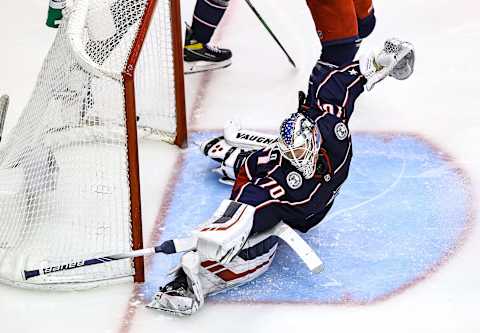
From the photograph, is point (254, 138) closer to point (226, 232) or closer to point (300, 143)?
point (300, 143)

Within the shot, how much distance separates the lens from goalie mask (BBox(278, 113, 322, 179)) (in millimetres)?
2543

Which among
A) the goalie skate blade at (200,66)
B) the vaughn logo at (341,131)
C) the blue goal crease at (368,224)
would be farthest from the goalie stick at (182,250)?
the goalie skate blade at (200,66)

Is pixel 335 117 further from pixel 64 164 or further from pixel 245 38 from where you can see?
pixel 245 38

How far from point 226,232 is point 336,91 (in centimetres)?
59

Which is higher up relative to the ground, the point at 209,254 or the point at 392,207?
the point at 209,254

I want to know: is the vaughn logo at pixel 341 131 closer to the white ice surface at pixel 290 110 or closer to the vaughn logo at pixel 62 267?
the white ice surface at pixel 290 110

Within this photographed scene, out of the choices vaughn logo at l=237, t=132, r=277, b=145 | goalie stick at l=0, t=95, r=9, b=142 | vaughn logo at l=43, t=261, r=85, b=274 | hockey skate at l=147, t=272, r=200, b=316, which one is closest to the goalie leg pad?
hockey skate at l=147, t=272, r=200, b=316

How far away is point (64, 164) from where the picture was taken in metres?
2.67

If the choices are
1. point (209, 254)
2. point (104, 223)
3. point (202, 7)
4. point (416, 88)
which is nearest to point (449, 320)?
point (209, 254)

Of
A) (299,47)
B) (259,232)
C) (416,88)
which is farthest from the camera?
(299,47)

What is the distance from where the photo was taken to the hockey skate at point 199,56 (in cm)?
356

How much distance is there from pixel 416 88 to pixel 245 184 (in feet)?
3.30

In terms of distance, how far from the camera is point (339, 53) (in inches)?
119

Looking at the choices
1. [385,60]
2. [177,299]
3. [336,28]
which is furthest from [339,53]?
[177,299]
